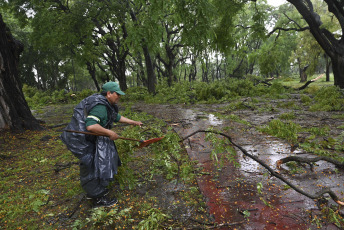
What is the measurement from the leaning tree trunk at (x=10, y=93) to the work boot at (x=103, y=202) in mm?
5162

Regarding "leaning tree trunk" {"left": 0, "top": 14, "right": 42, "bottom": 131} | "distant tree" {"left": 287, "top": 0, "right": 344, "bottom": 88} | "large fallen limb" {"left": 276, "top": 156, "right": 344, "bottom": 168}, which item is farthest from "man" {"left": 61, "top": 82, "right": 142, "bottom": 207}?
"distant tree" {"left": 287, "top": 0, "right": 344, "bottom": 88}

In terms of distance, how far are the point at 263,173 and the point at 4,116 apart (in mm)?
7172

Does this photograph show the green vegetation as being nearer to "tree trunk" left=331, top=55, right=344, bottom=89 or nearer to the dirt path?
the dirt path

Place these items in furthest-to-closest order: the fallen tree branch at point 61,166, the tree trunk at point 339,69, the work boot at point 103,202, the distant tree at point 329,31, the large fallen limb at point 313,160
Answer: the tree trunk at point 339,69, the distant tree at point 329,31, the fallen tree branch at point 61,166, the large fallen limb at point 313,160, the work boot at point 103,202

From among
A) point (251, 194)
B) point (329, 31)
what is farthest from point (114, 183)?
point (329, 31)

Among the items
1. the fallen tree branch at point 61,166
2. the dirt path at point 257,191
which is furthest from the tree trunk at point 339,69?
the fallen tree branch at point 61,166

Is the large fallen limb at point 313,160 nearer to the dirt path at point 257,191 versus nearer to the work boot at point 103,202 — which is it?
the dirt path at point 257,191

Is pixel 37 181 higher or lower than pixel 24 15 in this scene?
lower

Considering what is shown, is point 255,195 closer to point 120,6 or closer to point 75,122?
point 75,122

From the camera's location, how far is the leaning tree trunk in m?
5.88

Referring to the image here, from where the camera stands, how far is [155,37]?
518 cm

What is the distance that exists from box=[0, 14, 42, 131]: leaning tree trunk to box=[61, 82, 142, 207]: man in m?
4.77

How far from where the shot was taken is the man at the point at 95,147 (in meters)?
2.59

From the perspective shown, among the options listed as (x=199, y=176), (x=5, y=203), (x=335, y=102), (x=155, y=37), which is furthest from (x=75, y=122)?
(x=335, y=102)
